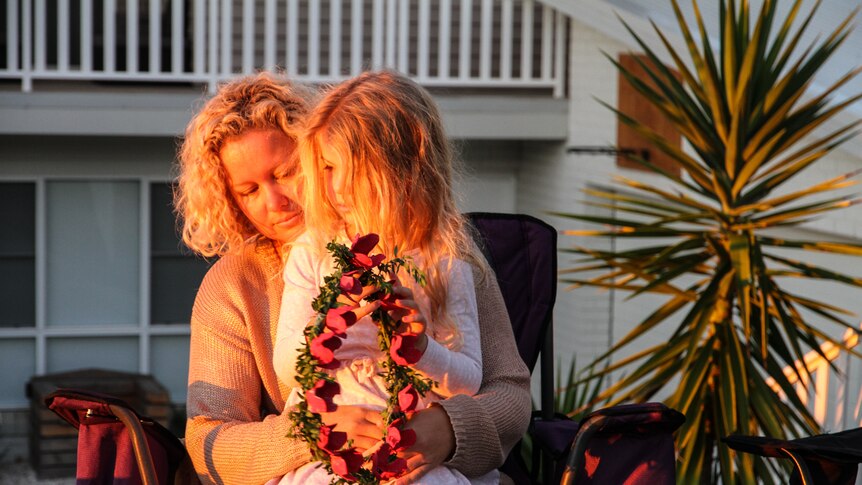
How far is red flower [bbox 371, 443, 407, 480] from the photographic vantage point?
6.26 feet

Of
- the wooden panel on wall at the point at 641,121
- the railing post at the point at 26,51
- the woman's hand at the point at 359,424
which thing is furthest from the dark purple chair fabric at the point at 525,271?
the railing post at the point at 26,51

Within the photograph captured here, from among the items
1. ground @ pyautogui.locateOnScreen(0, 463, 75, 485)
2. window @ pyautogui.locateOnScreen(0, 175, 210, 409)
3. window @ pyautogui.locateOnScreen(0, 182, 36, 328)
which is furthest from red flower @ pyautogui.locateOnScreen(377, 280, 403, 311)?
window @ pyautogui.locateOnScreen(0, 182, 36, 328)

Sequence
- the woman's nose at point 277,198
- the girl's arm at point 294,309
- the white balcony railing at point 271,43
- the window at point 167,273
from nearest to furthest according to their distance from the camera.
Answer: the girl's arm at point 294,309, the woman's nose at point 277,198, the white balcony railing at point 271,43, the window at point 167,273

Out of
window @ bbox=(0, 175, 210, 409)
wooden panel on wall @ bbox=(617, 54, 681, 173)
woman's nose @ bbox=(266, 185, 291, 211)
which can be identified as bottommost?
window @ bbox=(0, 175, 210, 409)

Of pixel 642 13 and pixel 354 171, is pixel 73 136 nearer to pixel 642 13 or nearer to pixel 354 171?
pixel 642 13

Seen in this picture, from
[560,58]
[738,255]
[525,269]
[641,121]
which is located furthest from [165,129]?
[525,269]

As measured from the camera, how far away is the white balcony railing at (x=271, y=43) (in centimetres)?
732

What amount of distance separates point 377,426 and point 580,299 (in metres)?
5.63

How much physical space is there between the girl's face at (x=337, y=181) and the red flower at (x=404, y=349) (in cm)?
34

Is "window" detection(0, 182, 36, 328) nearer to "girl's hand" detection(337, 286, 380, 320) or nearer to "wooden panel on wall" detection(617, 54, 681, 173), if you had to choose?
"wooden panel on wall" detection(617, 54, 681, 173)

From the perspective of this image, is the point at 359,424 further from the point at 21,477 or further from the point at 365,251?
the point at 21,477

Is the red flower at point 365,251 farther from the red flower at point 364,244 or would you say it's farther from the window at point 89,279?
the window at point 89,279

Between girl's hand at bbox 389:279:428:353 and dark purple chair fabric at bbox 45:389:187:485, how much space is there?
0.64 metres

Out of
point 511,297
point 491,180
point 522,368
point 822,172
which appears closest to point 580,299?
point 491,180
